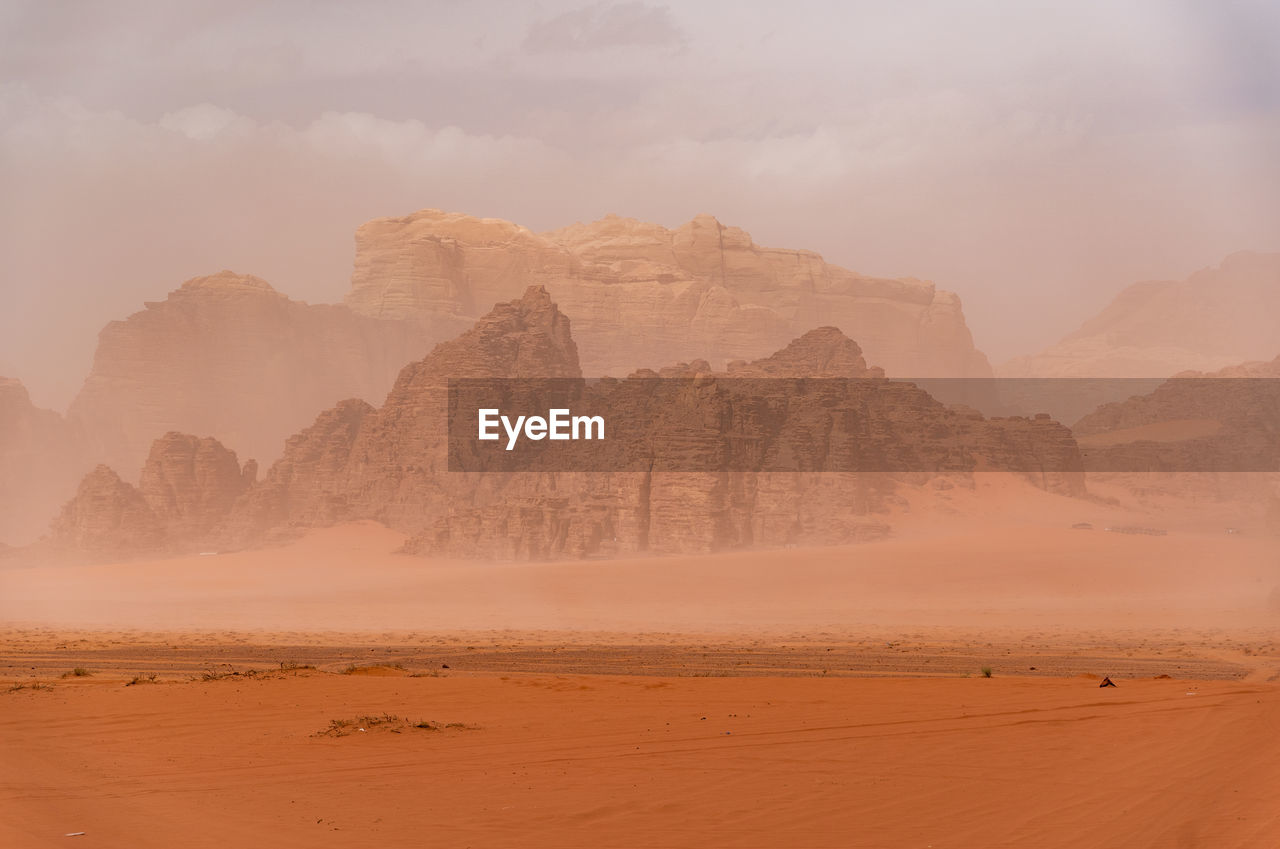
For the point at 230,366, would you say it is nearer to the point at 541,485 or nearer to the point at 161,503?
the point at 161,503

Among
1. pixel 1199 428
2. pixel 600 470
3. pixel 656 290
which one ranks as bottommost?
pixel 600 470

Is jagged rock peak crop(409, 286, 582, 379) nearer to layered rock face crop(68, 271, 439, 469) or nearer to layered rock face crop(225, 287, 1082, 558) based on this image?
layered rock face crop(225, 287, 1082, 558)

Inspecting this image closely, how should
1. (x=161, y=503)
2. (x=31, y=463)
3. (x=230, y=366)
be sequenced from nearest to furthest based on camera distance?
(x=161, y=503), (x=31, y=463), (x=230, y=366)

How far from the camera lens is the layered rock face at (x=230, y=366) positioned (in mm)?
133250

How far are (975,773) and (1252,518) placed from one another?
190ft

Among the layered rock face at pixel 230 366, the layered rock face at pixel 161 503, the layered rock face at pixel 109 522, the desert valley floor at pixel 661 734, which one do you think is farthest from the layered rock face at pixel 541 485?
the layered rock face at pixel 230 366

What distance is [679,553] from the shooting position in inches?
2232

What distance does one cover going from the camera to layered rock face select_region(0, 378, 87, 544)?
110188mm

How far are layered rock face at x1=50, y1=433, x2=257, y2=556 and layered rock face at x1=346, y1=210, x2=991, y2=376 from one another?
223 ft

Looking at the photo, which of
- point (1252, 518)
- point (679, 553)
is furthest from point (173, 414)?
point (1252, 518)

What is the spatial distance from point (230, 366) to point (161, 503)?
6749cm

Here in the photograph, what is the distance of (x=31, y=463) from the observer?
11769cm

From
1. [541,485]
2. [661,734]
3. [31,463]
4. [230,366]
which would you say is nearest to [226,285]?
[230,366]

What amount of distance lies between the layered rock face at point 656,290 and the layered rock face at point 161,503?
67.9 metres
